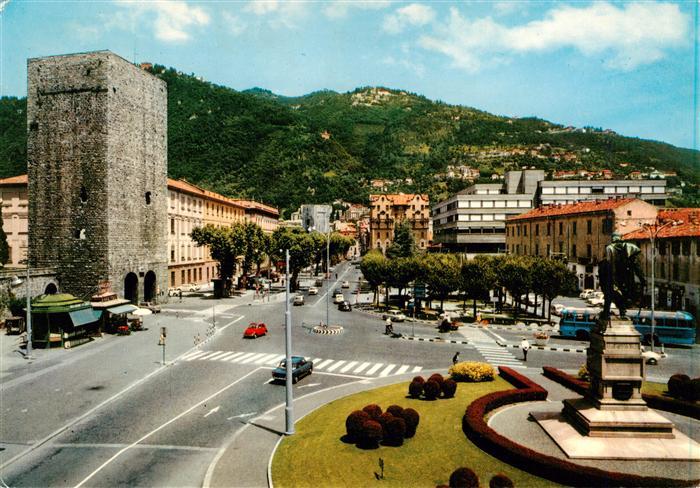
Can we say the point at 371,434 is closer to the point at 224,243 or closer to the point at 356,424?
the point at 356,424

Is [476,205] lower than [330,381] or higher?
higher

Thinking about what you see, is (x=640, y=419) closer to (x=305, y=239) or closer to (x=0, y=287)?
(x=0, y=287)

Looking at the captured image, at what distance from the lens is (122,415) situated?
71.1 feet

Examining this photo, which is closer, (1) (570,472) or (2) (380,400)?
(1) (570,472)

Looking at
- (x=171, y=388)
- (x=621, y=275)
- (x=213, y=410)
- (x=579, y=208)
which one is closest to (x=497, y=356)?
(x=621, y=275)

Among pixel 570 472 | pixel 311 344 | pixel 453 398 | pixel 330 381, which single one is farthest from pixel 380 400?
pixel 311 344

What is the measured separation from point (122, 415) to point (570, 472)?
1882 centimetres

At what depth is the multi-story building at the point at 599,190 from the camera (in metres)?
101

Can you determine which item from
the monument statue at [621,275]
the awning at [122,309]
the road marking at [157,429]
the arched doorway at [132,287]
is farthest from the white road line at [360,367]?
the arched doorway at [132,287]

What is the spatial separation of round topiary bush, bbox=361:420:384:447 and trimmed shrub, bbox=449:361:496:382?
10.5 meters

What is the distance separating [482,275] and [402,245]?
5721 centimetres

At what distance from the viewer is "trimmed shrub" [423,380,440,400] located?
22.3 meters

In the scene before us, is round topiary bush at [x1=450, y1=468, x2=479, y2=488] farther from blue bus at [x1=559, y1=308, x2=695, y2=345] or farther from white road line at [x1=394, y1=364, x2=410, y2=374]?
blue bus at [x1=559, y1=308, x2=695, y2=345]

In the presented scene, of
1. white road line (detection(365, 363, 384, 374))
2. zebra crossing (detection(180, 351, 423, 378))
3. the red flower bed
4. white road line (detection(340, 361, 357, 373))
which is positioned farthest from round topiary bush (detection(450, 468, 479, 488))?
white road line (detection(340, 361, 357, 373))
